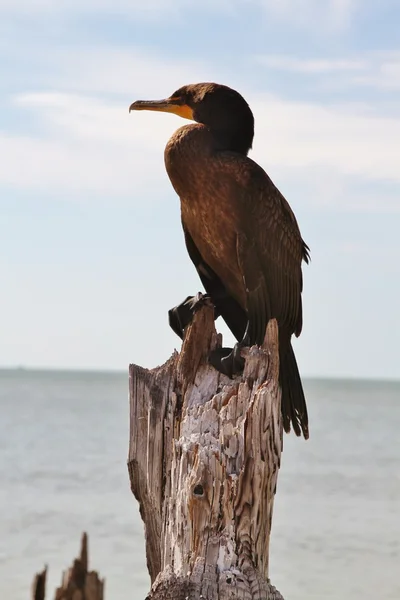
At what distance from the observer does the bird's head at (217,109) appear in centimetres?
534

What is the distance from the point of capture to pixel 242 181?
526 cm

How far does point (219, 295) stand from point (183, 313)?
13.9 inches

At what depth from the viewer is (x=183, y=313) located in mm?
5309

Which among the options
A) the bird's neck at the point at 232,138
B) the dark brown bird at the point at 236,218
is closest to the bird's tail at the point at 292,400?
the dark brown bird at the point at 236,218

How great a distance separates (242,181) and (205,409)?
1116 mm

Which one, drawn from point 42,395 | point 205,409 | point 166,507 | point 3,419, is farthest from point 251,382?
point 42,395

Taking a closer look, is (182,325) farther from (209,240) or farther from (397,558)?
(397,558)

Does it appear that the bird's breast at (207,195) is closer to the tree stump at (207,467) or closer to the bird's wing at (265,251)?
the bird's wing at (265,251)

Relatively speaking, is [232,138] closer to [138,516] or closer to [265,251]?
[265,251]

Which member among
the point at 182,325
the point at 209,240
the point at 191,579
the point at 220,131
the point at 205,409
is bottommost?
the point at 191,579

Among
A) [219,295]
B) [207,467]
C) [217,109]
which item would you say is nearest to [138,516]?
[219,295]

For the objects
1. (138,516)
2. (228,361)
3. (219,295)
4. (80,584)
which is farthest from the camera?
(138,516)

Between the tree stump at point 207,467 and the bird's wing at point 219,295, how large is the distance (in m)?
0.53

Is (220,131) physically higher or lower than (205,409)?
higher
